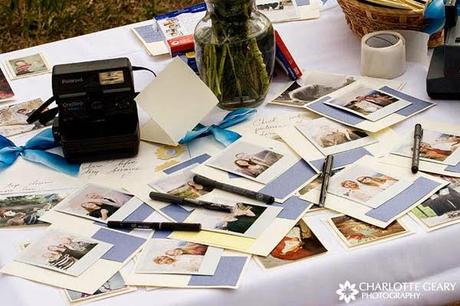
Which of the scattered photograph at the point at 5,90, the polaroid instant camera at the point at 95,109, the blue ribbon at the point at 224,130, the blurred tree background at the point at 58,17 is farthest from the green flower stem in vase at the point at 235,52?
the blurred tree background at the point at 58,17

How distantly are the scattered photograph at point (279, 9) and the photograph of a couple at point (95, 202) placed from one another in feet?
2.04

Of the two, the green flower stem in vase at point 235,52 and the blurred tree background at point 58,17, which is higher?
the green flower stem in vase at point 235,52

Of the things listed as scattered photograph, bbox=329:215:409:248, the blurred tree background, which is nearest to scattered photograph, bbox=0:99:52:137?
scattered photograph, bbox=329:215:409:248

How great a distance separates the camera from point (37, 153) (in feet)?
4.06

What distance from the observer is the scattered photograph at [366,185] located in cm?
104

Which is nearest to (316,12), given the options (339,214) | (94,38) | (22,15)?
(94,38)

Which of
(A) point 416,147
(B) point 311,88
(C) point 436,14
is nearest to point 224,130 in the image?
(B) point 311,88

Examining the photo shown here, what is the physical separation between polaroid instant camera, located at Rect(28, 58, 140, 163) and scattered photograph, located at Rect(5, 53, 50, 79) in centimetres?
33

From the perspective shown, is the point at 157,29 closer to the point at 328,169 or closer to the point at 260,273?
the point at 328,169

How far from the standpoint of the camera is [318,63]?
1431 millimetres

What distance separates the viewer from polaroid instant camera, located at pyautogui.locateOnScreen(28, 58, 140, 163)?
1190mm

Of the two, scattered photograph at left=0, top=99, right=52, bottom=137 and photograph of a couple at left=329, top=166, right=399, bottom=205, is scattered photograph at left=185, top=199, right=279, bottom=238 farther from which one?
scattered photograph at left=0, top=99, right=52, bottom=137

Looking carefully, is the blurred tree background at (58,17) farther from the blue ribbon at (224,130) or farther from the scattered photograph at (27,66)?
the blue ribbon at (224,130)

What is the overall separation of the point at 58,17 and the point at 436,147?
224 cm
